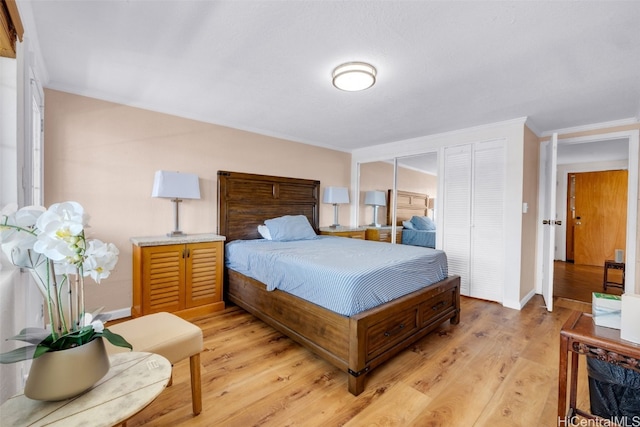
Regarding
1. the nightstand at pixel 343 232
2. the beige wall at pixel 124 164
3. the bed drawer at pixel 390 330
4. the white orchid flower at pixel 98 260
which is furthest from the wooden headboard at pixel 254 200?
the white orchid flower at pixel 98 260

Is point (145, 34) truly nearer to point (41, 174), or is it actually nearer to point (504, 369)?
point (41, 174)

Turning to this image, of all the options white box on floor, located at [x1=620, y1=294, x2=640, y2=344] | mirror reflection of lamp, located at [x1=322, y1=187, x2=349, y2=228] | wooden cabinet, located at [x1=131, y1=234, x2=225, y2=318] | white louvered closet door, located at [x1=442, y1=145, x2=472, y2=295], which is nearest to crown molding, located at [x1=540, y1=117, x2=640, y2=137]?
white louvered closet door, located at [x1=442, y1=145, x2=472, y2=295]

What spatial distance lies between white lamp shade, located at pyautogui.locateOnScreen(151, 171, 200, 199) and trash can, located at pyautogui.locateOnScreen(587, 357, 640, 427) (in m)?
3.33

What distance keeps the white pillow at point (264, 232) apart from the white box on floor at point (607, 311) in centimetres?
307

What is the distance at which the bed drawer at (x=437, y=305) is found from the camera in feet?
7.77

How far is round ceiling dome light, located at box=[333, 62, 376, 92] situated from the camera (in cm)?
206

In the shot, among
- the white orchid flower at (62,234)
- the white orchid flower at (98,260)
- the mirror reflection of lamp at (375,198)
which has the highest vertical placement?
the mirror reflection of lamp at (375,198)

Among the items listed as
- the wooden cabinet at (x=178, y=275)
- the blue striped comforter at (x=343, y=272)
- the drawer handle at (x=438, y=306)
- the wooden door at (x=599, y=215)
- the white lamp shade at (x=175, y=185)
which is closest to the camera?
the blue striped comforter at (x=343, y=272)

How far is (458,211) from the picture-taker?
3.80 meters

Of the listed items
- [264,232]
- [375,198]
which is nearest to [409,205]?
[375,198]

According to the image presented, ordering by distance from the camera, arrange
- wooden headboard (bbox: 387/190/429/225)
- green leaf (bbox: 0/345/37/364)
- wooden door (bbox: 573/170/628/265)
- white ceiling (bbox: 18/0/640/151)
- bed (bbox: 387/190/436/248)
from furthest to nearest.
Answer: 1. wooden door (bbox: 573/170/628/265)
2. wooden headboard (bbox: 387/190/429/225)
3. bed (bbox: 387/190/436/248)
4. white ceiling (bbox: 18/0/640/151)
5. green leaf (bbox: 0/345/37/364)

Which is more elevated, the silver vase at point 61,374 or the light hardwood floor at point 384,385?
the silver vase at point 61,374

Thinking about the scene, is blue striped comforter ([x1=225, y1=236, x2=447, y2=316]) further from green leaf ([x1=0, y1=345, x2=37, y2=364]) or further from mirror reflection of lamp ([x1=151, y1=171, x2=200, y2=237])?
green leaf ([x1=0, y1=345, x2=37, y2=364])

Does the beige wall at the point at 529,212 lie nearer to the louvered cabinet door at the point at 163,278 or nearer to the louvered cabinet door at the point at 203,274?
the louvered cabinet door at the point at 203,274
